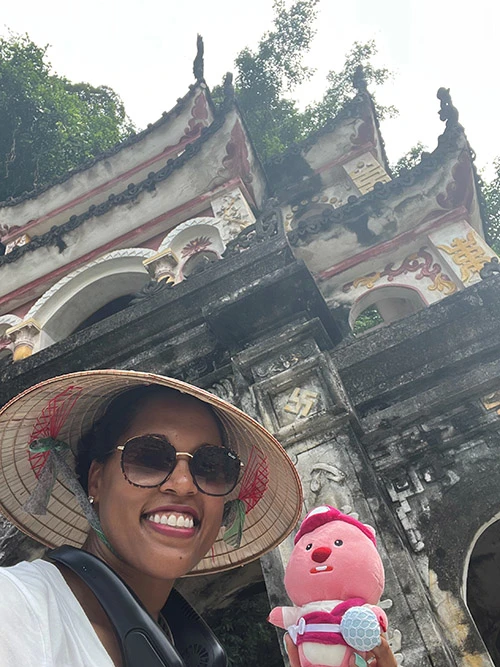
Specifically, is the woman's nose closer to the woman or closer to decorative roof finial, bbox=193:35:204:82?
the woman

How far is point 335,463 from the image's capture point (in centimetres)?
330

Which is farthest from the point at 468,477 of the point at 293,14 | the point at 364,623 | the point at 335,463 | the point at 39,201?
the point at 293,14

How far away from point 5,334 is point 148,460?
22.2ft

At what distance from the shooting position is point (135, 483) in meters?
1.86

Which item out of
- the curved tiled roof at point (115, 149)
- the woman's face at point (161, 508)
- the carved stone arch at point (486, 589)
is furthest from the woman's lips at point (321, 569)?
the curved tiled roof at point (115, 149)

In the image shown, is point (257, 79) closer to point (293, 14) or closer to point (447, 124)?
point (293, 14)

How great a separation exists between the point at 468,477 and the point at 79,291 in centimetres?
652

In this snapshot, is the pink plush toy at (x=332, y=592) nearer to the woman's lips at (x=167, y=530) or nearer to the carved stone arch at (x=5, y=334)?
the woman's lips at (x=167, y=530)

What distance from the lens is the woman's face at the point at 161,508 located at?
5.88 ft

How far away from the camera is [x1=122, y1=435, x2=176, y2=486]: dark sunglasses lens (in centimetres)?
188

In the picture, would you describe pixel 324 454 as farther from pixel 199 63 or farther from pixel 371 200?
pixel 199 63

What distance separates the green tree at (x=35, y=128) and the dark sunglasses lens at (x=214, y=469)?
1445 cm

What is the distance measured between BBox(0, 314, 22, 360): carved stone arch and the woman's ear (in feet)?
20.6

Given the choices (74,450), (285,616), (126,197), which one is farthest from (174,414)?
(126,197)
